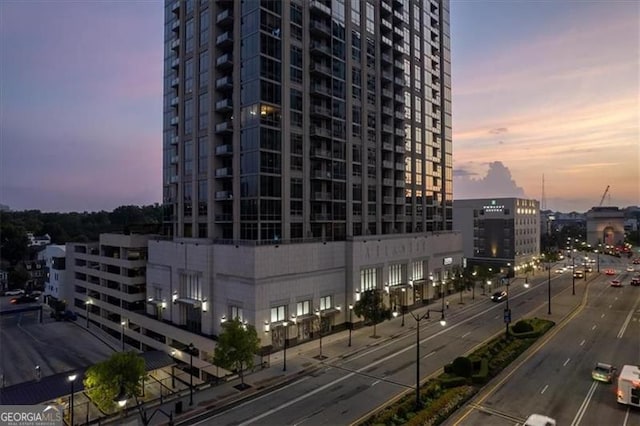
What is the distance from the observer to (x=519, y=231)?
355ft

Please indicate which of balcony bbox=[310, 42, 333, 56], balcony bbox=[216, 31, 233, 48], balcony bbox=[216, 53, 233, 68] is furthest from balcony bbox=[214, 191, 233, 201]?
balcony bbox=[310, 42, 333, 56]

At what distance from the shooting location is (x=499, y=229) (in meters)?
108

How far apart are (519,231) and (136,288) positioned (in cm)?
9853

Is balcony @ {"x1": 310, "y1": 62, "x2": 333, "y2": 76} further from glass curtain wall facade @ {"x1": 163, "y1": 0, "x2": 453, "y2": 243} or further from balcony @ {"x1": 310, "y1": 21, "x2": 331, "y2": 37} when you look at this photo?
balcony @ {"x1": 310, "y1": 21, "x2": 331, "y2": 37}

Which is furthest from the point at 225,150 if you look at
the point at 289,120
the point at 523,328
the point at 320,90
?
the point at 523,328

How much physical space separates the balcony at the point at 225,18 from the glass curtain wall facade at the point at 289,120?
0.21 meters

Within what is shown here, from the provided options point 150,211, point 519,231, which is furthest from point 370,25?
point 150,211

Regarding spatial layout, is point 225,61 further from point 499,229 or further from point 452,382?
point 499,229

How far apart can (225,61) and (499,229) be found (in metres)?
88.4

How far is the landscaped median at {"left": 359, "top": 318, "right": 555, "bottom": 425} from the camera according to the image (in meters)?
27.3

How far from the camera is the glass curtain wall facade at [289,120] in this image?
50.8 metres

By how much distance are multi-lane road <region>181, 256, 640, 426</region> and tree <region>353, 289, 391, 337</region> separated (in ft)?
10.8

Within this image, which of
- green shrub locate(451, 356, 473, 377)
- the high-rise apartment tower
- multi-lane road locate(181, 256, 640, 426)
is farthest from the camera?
the high-rise apartment tower

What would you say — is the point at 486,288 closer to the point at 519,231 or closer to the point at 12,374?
the point at 519,231
